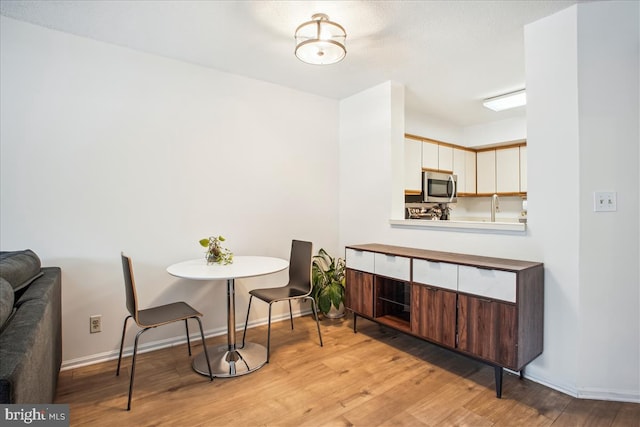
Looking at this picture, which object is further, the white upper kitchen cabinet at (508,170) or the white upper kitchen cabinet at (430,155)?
the white upper kitchen cabinet at (508,170)

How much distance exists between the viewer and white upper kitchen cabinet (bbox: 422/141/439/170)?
4.39m

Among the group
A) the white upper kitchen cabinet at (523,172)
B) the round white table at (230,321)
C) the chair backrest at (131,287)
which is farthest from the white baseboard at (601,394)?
the white upper kitchen cabinet at (523,172)

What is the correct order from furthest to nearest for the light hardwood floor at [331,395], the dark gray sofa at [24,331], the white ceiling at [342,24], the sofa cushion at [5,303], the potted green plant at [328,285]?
the potted green plant at [328,285], the white ceiling at [342,24], the light hardwood floor at [331,395], the sofa cushion at [5,303], the dark gray sofa at [24,331]

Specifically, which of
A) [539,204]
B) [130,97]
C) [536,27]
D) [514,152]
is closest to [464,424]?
[539,204]

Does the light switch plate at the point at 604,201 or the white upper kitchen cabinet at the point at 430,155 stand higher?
the white upper kitchen cabinet at the point at 430,155

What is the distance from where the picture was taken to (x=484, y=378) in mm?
2297

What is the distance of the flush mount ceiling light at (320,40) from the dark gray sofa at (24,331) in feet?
6.71

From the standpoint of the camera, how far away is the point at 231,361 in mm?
2432

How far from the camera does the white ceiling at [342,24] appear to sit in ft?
6.93

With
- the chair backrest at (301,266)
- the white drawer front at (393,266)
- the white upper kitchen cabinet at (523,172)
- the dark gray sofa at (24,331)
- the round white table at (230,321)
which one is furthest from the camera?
the white upper kitchen cabinet at (523,172)

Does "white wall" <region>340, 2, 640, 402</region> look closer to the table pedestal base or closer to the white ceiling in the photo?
the white ceiling

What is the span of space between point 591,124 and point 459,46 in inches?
43.4

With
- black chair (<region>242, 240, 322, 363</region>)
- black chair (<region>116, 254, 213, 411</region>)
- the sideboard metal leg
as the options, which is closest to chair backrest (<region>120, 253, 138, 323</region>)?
black chair (<region>116, 254, 213, 411</region>)

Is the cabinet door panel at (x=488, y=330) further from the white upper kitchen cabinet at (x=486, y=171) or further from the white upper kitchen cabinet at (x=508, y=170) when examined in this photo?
the white upper kitchen cabinet at (x=486, y=171)
